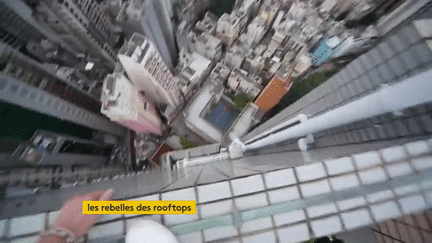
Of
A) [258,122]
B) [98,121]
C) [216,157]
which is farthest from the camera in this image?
[98,121]

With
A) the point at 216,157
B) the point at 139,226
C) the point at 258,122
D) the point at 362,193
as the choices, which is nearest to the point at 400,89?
the point at 362,193

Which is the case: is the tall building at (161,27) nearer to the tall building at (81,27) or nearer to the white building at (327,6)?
the tall building at (81,27)

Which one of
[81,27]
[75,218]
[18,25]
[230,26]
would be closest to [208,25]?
[230,26]

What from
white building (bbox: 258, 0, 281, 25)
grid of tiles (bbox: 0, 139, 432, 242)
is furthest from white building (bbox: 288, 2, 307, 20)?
grid of tiles (bbox: 0, 139, 432, 242)

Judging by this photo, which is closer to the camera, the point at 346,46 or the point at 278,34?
the point at 346,46

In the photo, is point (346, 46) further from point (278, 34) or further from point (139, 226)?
point (139, 226)
